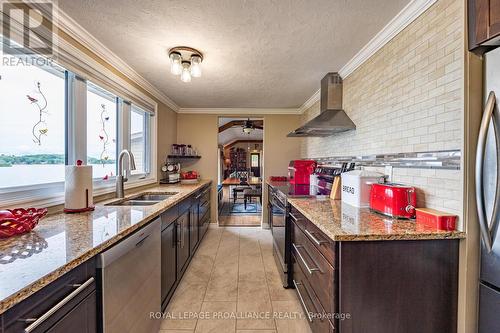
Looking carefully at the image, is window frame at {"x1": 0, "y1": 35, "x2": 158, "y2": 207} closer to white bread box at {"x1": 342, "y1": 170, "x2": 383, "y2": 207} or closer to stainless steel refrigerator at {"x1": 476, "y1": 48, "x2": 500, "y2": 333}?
white bread box at {"x1": 342, "y1": 170, "x2": 383, "y2": 207}

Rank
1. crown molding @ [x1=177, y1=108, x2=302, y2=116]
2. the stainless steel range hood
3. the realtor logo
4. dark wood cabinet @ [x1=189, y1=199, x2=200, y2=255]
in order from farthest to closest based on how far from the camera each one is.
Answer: crown molding @ [x1=177, y1=108, x2=302, y2=116] < dark wood cabinet @ [x1=189, y1=199, x2=200, y2=255] < the stainless steel range hood < the realtor logo

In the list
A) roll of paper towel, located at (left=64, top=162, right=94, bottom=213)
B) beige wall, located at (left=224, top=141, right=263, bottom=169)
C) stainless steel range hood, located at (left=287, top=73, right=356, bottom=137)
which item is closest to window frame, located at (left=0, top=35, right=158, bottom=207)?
roll of paper towel, located at (left=64, top=162, right=94, bottom=213)

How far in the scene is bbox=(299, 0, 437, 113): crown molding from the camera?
141cm

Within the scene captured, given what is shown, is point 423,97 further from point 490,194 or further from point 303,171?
point 303,171

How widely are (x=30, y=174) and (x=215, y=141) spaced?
3087mm

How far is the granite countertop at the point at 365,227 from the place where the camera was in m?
1.09

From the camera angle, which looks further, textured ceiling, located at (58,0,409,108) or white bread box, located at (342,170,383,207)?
white bread box, located at (342,170,383,207)

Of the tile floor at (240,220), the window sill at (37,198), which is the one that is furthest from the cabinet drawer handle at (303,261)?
the tile floor at (240,220)

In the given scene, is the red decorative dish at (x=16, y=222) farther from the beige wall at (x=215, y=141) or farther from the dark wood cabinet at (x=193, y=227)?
the beige wall at (x=215, y=141)

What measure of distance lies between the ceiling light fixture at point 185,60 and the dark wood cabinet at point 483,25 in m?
1.91

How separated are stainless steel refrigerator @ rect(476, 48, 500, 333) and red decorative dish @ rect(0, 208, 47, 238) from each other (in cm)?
220

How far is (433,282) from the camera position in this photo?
44.0 inches

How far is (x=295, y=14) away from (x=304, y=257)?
5.85 feet

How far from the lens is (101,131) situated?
2188 mm
